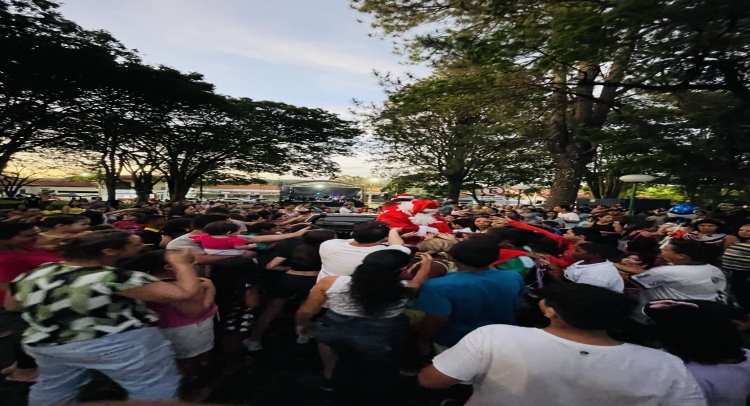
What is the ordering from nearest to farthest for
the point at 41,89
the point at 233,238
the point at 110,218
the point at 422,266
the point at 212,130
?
the point at 422,266 < the point at 233,238 < the point at 110,218 < the point at 41,89 < the point at 212,130

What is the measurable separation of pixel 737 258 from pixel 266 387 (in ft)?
15.4

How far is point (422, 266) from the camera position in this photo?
263 cm

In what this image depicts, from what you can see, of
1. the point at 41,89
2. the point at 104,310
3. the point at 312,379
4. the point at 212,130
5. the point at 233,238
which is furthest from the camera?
the point at 212,130

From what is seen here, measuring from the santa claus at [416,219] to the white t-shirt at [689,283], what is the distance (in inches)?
81.8

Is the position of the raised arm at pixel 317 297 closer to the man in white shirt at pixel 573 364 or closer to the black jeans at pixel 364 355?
the black jeans at pixel 364 355

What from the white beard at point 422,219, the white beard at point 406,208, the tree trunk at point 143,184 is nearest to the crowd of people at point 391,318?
the white beard at point 422,219

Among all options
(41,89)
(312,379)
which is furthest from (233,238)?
(41,89)

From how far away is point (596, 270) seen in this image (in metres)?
2.74

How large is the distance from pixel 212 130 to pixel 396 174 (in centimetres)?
1091

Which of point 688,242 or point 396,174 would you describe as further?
point 396,174

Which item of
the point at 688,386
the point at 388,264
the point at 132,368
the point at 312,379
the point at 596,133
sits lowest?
the point at 312,379

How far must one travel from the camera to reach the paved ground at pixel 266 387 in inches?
109

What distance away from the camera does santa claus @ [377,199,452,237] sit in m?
4.38

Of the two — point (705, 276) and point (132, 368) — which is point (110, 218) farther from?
point (705, 276)
